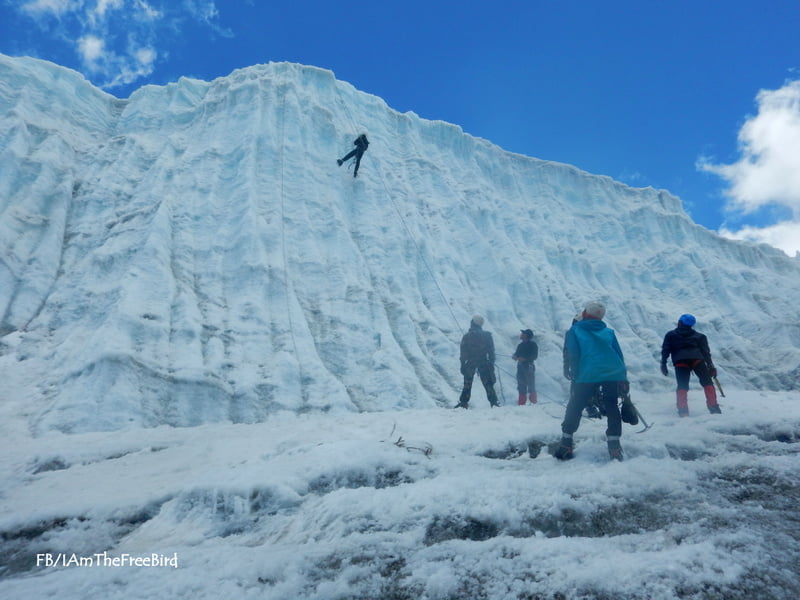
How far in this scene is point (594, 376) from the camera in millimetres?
4914

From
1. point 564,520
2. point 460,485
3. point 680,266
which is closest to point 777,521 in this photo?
point 564,520

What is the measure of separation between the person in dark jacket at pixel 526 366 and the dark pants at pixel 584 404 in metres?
4.96

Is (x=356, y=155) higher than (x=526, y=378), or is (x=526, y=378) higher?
(x=356, y=155)

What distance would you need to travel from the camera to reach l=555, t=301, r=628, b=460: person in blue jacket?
4.75 meters

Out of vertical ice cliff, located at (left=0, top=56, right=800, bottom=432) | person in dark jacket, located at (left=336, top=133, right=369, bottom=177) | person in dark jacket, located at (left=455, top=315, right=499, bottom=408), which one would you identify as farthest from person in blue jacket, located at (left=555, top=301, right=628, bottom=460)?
person in dark jacket, located at (left=336, top=133, right=369, bottom=177)

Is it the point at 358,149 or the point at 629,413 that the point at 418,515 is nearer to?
the point at 629,413

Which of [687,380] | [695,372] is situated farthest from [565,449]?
[695,372]

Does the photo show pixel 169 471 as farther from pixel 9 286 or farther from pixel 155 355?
pixel 9 286

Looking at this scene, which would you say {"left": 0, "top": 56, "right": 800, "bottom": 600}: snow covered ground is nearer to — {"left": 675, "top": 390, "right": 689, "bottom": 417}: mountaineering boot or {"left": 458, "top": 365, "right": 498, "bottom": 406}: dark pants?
{"left": 675, "top": 390, "right": 689, "bottom": 417}: mountaineering boot

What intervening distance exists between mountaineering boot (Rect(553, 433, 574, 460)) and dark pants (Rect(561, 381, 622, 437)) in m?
0.07

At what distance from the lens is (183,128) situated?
73.2 ft

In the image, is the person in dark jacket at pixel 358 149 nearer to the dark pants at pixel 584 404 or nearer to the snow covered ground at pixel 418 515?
the snow covered ground at pixel 418 515

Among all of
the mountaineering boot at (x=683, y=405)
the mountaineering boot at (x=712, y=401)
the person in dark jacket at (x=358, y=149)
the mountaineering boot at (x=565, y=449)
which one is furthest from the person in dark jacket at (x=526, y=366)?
the person in dark jacket at (x=358, y=149)

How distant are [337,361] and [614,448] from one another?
1033 centimetres
